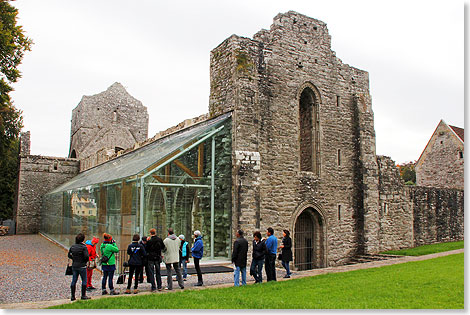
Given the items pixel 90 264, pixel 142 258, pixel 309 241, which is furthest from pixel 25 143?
pixel 142 258

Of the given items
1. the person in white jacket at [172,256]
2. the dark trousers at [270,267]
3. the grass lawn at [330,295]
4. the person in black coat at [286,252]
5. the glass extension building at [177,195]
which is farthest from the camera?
the glass extension building at [177,195]

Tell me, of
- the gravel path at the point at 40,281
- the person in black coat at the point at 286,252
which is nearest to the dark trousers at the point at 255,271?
the gravel path at the point at 40,281

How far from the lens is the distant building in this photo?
24.8 metres

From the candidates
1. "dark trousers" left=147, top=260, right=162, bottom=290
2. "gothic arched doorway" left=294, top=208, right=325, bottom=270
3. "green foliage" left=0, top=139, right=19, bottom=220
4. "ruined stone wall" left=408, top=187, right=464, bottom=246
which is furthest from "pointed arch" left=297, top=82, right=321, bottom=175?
"green foliage" left=0, top=139, right=19, bottom=220

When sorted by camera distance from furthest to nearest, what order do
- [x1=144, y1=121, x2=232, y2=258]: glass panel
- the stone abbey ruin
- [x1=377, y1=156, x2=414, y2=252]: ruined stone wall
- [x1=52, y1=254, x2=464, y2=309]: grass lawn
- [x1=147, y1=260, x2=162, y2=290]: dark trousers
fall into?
[x1=377, y1=156, x2=414, y2=252]: ruined stone wall
the stone abbey ruin
[x1=144, y1=121, x2=232, y2=258]: glass panel
[x1=147, y1=260, x2=162, y2=290]: dark trousers
[x1=52, y1=254, x2=464, y2=309]: grass lawn

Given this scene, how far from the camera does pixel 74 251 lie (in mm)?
7617

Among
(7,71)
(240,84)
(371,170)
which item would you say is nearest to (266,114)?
(240,84)

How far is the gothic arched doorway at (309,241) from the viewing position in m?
14.6

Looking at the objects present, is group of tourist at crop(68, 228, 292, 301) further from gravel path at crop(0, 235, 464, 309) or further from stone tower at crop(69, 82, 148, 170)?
stone tower at crop(69, 82, 148, 170)

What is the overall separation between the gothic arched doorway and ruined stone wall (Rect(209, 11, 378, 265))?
0.77 feet

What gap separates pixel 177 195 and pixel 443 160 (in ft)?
67.1

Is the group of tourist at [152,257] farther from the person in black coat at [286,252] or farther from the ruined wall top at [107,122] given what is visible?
the ruined wall top at [107,122]

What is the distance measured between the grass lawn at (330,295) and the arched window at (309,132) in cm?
610

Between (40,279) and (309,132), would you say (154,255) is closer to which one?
(40,279)
